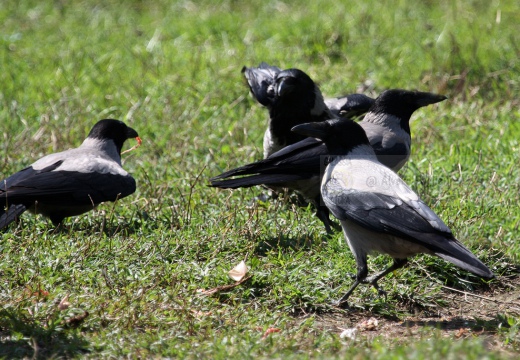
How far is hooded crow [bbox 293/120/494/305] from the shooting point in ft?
13.6

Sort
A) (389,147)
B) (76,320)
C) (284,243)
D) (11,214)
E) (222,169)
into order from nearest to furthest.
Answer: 1. (76,320)
2. (284,243)
3. (11,214)
4. (389,147)
5. (222,169)

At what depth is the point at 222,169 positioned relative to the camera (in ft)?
21.8

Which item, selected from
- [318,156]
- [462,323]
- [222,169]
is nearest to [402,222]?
[462,323]

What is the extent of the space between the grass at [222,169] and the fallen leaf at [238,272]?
5 cm

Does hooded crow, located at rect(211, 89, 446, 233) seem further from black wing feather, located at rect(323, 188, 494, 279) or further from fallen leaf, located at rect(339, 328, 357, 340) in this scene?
fallen leaf, located at rect(339, 328, 357, 340)

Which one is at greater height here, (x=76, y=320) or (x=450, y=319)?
(x=76, y=320)

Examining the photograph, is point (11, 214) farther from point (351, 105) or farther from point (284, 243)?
point (351, 105)

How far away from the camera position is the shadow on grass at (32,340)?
3.82 metres

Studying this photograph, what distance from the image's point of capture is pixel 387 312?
4.52m

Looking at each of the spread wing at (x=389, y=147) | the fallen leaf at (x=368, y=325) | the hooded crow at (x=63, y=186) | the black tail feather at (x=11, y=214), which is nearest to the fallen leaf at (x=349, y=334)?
the fallen leaf at (x=368, y=325)

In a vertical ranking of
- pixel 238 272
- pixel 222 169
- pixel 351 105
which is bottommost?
pixel 222 169

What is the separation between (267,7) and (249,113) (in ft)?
10.9

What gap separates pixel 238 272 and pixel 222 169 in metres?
2.05

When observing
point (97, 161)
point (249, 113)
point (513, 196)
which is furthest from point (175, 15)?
point (513, 196)
